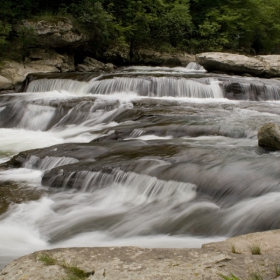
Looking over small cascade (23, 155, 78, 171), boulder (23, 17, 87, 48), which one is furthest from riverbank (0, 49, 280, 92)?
small cascade (23, 155, 78, 171)

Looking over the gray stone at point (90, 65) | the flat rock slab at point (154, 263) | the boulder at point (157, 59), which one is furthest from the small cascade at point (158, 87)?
the flat rock slab at point (154, 263)

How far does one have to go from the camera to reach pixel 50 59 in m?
19.2

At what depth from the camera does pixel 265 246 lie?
3.31m

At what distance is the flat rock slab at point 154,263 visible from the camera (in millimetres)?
2717

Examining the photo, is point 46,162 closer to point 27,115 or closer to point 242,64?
point 27,115

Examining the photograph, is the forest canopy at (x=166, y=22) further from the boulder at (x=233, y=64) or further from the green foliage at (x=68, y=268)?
the green foliage at (x=68, y=268)

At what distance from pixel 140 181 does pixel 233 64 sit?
13538 millimetres

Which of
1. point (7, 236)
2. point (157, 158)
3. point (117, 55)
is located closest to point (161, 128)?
point (157, 158)

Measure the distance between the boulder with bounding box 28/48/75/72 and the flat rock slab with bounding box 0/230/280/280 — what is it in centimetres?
1692

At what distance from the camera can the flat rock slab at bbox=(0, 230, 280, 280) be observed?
8.91ft

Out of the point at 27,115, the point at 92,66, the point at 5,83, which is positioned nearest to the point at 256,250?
the point at 27,115

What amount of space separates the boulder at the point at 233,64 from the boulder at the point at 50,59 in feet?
22.7

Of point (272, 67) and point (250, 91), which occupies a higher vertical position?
point (272, 67)

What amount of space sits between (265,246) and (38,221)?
3.40 metres
